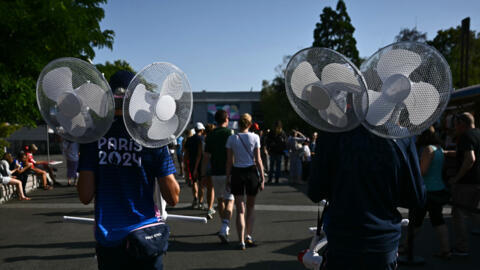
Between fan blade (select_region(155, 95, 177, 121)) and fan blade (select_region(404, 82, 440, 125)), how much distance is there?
1.25m

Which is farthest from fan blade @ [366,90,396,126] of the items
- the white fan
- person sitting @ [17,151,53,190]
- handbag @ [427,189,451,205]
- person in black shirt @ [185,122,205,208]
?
person sitting @ [17,151,53,190]

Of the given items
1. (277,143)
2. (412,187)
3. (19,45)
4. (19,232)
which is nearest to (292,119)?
(277,143)

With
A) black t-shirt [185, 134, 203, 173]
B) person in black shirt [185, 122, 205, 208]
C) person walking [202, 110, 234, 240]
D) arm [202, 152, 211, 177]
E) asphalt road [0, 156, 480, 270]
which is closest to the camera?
asphalt road [0, 156, 480, 270]

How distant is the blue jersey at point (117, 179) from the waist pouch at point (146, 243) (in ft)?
0.18

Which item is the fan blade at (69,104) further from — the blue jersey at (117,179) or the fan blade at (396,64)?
the fan blade at (396,64)

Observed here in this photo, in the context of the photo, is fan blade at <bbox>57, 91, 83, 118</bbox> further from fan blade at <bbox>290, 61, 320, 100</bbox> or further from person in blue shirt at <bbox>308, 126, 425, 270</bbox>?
person in blue shirt at <bbox>308, 126, 425, 270</bbox>

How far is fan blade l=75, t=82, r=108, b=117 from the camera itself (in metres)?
2.15

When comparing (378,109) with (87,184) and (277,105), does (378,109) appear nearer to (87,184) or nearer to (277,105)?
(87,184)

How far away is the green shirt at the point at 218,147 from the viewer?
6316 millimetres

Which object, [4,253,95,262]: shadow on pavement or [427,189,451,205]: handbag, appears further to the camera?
[4,253,95,262]: shadow on pavement

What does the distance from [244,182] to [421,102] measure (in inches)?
145

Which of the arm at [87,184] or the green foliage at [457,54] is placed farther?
the green foliage at [457,54]

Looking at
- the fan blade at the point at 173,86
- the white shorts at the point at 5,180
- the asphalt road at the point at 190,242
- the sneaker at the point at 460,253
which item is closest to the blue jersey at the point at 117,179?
the fan blade at the point at 173,86

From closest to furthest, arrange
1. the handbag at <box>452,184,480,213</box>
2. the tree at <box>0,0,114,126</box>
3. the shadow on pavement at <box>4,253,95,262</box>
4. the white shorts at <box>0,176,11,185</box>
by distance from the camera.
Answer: the shadow on pavement at <box>4,253,95,262</box> → the handbag at <box>452,184,480,213</box> → the white shorts at <box>0,176,11,185</box> → the tree at <box>0,0,114,126</box>
